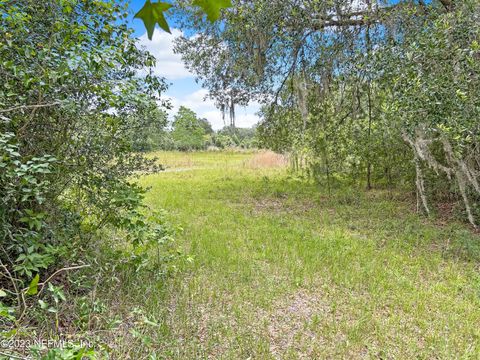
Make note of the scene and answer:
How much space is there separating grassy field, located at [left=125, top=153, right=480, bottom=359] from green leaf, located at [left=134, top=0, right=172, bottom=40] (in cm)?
189

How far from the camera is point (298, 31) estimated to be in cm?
Answer: 578

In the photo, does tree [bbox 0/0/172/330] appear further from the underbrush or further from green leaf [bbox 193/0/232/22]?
green leaf [bbox 193/0/232/22]

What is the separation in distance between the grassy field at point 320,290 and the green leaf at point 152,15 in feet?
6.20

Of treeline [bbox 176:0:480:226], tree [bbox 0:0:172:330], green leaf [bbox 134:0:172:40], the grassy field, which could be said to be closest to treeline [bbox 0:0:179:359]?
tree [bbox 0:0:172:330]

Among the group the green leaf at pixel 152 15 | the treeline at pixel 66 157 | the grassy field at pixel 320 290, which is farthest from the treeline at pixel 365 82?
the green leaf at pixel 152 15

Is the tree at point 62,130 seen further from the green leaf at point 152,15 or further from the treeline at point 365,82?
the treeline at point 365,82

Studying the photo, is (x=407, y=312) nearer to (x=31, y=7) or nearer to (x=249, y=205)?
(x=31, y=7)

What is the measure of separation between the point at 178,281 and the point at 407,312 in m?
2.05

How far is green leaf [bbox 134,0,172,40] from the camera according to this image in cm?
62

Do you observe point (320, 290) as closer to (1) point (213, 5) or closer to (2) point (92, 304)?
(2) point (92, 304)

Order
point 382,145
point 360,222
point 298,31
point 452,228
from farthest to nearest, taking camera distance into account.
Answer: point 382,145, point 298,31, point 360,222, point 452,228

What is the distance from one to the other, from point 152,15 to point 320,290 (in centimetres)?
293

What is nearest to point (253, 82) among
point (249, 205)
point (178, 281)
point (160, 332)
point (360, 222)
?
point (249, 205)

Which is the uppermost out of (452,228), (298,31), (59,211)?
(298,31)
